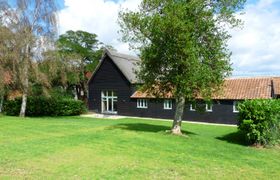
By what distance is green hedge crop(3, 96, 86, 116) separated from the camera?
27.4 m

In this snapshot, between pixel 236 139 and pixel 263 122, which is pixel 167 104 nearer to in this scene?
pixel 236 139

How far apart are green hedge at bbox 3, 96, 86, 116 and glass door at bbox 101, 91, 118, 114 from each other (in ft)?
13.1

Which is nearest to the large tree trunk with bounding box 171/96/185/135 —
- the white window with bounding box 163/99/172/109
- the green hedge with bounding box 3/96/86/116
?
the white window with bounding box 163/99/172/109

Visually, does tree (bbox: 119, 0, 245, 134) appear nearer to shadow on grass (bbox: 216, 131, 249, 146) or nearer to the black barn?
shadow on grass (bbox: 216, 131, 249, 146)

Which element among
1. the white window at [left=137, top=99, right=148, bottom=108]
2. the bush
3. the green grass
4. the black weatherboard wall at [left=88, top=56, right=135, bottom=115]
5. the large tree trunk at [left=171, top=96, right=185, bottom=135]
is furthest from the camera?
the black weatherboard wall at [left=88, top=56, right=135, bottom=115]

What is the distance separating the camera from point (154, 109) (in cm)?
3061

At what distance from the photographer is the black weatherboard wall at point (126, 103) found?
26347mm

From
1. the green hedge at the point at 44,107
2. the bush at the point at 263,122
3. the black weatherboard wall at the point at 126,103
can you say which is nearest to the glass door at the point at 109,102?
the black weatherboard wall at the point at 126,103

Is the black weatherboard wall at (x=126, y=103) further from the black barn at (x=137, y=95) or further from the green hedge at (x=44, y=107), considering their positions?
the green hedge at (x=44, y=107)

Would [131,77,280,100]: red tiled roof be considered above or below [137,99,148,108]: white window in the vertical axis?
above

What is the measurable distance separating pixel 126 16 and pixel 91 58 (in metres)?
30.8

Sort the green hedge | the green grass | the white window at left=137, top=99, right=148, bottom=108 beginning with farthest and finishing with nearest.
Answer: the white window at left=137, top=99, right=148, bottom=108, the green hedge, the green grass

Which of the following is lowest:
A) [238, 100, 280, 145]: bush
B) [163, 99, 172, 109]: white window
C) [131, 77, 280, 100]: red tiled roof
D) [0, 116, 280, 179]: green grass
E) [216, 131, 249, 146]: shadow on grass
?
[216, 131, 249, 146]: shadow on grass

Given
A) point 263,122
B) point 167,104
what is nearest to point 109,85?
point 167,104
